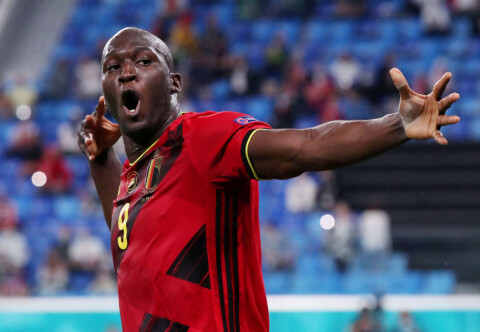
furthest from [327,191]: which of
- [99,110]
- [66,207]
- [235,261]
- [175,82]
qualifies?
[235,261]

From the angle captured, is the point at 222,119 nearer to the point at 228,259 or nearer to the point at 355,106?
the point at 228,259

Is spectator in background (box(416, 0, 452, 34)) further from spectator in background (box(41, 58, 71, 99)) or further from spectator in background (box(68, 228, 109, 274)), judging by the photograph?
spectator in background (box(68, 228, 109, 274))

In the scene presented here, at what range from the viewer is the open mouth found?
2945 millimetres

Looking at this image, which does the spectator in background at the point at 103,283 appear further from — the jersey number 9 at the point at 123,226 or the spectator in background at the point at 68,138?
the jersey number 9 at the point at 123,226

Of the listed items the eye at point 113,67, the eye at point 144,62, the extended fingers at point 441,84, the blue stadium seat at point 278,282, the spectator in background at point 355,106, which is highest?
the spectator in background at point 355,106

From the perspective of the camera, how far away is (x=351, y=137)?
7.45 ft

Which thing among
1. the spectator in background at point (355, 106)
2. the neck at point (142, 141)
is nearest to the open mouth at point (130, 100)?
the neck at point (142, 141)

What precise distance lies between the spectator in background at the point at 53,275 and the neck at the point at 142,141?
5361 millimetres

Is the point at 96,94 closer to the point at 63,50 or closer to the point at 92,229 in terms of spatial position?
the point at 63,50

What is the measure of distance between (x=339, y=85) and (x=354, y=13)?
2.58 meters

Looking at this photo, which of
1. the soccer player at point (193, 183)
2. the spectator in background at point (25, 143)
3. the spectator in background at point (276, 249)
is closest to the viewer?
the soccer player at point (193, 183)

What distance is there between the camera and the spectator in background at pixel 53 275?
8219 millimetres

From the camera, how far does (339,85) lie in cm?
1150

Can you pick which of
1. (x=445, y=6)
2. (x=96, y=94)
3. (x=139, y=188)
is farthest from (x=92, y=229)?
(x=445, y=6)
